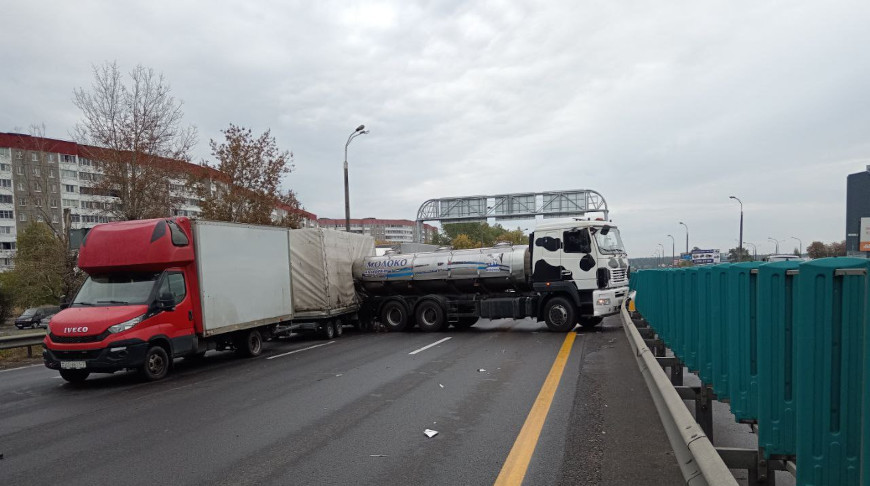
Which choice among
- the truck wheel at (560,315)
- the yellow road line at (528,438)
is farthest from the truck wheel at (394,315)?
the yellow road line at (528,438)

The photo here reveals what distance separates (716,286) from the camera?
4.87m

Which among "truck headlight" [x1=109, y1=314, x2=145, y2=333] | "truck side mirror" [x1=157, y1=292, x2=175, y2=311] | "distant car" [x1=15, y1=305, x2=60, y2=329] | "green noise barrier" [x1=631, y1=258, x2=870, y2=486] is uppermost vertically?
"green noise barrier" [x1=631, y1=258, x2=870, y2=486]

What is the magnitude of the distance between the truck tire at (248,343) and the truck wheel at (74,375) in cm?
322

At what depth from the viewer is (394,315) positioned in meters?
18.2

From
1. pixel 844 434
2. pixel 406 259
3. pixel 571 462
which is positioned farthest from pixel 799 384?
pixel 406 259

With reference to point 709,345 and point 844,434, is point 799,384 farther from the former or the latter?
point 709,345

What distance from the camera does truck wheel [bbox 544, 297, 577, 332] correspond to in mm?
15461

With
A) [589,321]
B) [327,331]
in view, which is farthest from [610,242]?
[327,331]

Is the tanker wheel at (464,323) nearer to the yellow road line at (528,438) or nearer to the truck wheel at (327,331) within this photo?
the truck wheel at (327,331)

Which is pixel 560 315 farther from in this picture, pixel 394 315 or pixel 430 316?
pixel 394 315

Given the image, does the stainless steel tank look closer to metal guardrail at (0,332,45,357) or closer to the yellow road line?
the yellow road line

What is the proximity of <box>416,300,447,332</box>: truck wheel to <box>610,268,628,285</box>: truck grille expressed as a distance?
5163 millimetres

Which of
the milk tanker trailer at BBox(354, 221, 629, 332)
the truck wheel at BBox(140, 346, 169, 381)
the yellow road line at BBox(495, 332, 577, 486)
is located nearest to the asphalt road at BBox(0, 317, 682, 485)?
the yellow road line at BBox(495, 332, 577, 486)

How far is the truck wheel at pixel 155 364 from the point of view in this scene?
33.3ft
